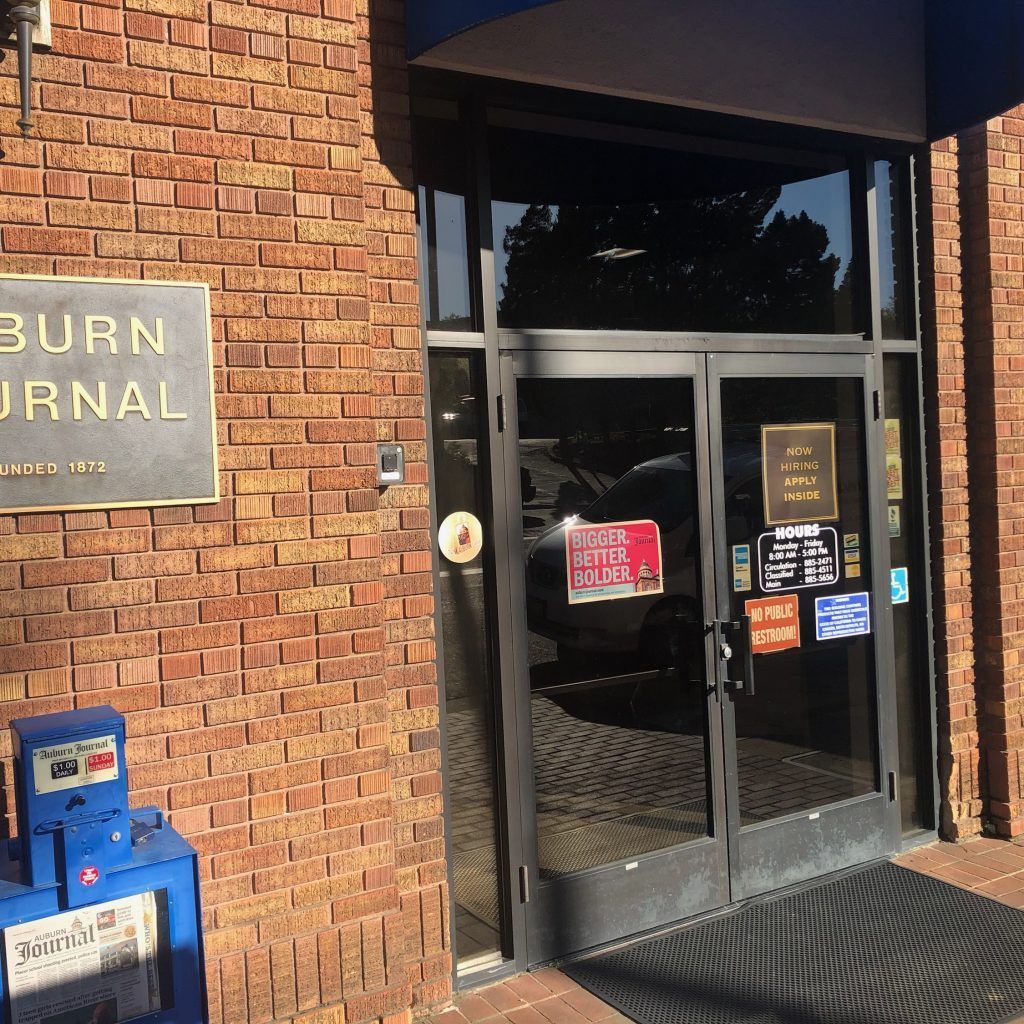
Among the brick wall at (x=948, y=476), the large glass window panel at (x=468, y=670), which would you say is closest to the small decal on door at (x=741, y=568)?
the brick wall at (x=948, y=476)

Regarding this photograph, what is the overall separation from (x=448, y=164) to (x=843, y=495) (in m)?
2.48

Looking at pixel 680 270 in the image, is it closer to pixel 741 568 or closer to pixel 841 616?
pixel 741 568

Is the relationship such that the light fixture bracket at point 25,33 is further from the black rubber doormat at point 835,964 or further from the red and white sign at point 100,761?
the black rubber doormat at point 835,964

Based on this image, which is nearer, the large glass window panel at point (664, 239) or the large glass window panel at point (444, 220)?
the large glass window panel at point (444, 220)

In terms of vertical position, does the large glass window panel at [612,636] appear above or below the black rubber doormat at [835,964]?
above

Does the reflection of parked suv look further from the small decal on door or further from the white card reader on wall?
the white card reader on wall

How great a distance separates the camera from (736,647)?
482 cm

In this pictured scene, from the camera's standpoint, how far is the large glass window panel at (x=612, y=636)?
14.3 ft

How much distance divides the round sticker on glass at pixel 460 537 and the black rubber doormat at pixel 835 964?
1.70 meters

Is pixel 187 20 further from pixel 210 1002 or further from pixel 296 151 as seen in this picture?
pixel 210 1002

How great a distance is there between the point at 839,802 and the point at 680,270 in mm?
2617

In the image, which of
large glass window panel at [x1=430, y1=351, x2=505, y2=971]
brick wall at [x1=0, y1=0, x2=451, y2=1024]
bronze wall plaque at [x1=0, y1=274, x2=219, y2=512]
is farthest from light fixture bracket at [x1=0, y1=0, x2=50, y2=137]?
large glass window panel at [x1=430, y1=351, x2=505, y2=971]

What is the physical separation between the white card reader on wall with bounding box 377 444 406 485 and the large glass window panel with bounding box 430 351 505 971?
0.30 m

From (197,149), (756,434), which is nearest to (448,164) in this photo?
(197,149)
